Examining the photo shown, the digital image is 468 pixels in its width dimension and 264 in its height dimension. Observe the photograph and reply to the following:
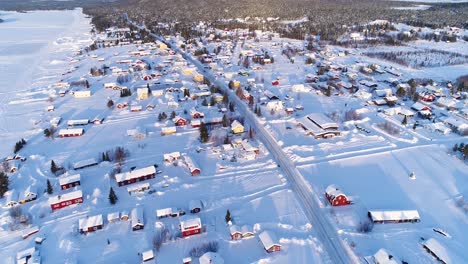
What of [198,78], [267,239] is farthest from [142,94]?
[267,239]

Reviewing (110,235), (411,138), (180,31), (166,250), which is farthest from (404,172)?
(180,31)

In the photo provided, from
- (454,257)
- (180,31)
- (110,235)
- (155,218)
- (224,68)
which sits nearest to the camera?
(454,257)

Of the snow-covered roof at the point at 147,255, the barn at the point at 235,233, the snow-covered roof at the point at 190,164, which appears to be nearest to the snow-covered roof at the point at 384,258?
the barn at the point at 235,233

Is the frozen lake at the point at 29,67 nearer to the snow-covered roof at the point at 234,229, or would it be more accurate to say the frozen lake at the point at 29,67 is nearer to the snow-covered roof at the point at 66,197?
the snow-covered roof at the point at 66,197

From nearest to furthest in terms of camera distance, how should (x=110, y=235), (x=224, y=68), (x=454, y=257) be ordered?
(x=454, y=257) < (x=110, y=235) < (x=224, y=68)

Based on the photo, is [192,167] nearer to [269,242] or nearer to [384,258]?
[269,242]

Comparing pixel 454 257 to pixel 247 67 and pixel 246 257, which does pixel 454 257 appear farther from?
pixel 247 67
